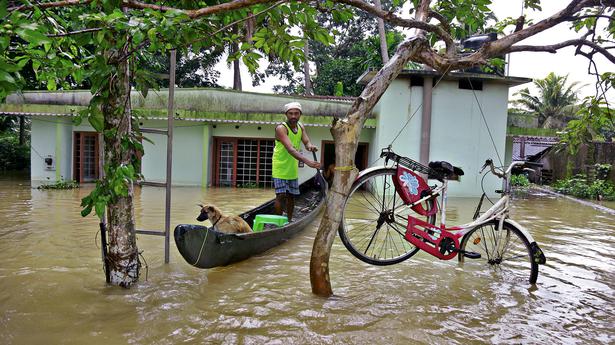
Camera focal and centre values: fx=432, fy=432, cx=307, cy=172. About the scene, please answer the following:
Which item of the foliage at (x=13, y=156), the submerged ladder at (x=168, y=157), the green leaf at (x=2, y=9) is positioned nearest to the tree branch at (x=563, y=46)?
the submerged ladder at (x=168, y=157)

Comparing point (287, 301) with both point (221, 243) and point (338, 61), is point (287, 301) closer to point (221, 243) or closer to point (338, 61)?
point (221, 243)

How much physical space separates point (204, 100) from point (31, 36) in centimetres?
1242

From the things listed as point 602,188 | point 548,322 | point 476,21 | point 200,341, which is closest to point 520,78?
point 602,188

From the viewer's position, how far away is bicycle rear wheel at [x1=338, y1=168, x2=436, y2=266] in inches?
161

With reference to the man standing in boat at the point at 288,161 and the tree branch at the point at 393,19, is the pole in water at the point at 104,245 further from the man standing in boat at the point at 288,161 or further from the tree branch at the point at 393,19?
the tree branch at the point at 393,19

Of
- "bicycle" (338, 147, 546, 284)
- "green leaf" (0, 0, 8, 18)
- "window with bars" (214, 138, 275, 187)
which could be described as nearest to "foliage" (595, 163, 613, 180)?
"window with bars" (214, 138, 275, 187)

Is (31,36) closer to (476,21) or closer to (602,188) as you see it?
(476,21)

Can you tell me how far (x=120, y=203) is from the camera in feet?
12.7

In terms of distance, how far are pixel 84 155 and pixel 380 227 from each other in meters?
13.2

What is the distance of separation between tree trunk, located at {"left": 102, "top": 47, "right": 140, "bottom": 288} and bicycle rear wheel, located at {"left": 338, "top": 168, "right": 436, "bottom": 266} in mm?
1939

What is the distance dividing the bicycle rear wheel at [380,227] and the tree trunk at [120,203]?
194cm

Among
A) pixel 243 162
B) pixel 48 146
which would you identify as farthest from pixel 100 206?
pixel 48 146

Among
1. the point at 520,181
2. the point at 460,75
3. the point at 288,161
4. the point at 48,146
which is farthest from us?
the point at 520,181

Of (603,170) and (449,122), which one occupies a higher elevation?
(449,122)
